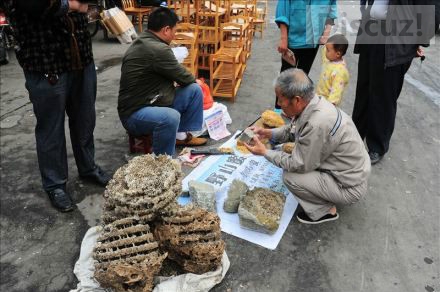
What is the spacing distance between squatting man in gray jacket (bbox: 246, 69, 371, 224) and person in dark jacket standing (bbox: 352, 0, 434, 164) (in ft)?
3.11

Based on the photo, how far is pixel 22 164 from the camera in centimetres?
365

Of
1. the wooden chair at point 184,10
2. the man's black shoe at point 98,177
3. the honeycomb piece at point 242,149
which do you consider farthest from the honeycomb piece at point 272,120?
the wooden chair at point 184,10

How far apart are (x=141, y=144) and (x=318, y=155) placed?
1976 mm

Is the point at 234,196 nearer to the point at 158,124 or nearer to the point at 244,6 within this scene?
the point at 158,124

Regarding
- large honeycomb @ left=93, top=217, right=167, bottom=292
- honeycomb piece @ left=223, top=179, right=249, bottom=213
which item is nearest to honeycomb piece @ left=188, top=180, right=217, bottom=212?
honeycomb piece @ left=223, top=179, right=249, bottom=213

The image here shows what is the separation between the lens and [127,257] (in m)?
2.09

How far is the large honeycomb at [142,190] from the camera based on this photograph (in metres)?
2.20

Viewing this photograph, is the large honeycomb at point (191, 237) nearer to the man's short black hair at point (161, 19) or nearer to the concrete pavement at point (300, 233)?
the concrete pavement at point (300, 233)

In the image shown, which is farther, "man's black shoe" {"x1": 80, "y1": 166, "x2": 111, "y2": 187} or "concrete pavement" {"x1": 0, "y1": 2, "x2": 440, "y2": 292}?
"man's black shoe" {"x1": 80, "y1": 166, "x2": 111, "y2": 187}

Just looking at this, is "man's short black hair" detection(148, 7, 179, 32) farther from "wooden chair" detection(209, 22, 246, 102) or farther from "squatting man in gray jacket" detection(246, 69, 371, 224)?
"wooden chair" detection(209, 22, 246, 102)

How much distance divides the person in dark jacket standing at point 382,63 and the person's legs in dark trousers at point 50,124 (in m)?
2.71

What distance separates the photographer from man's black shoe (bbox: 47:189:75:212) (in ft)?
9.90

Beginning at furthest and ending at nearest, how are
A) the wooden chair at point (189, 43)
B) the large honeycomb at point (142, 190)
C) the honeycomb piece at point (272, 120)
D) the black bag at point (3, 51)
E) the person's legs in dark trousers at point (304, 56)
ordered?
the black bag at point (3, 51), the wooden chair at point (189, 43), the person's legs in dark trousers at point (304, 56), the honeycomb piece at point (272, 120), the large honeycomb at point (142, 190)

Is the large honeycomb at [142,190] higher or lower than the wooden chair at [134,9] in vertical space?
lower
